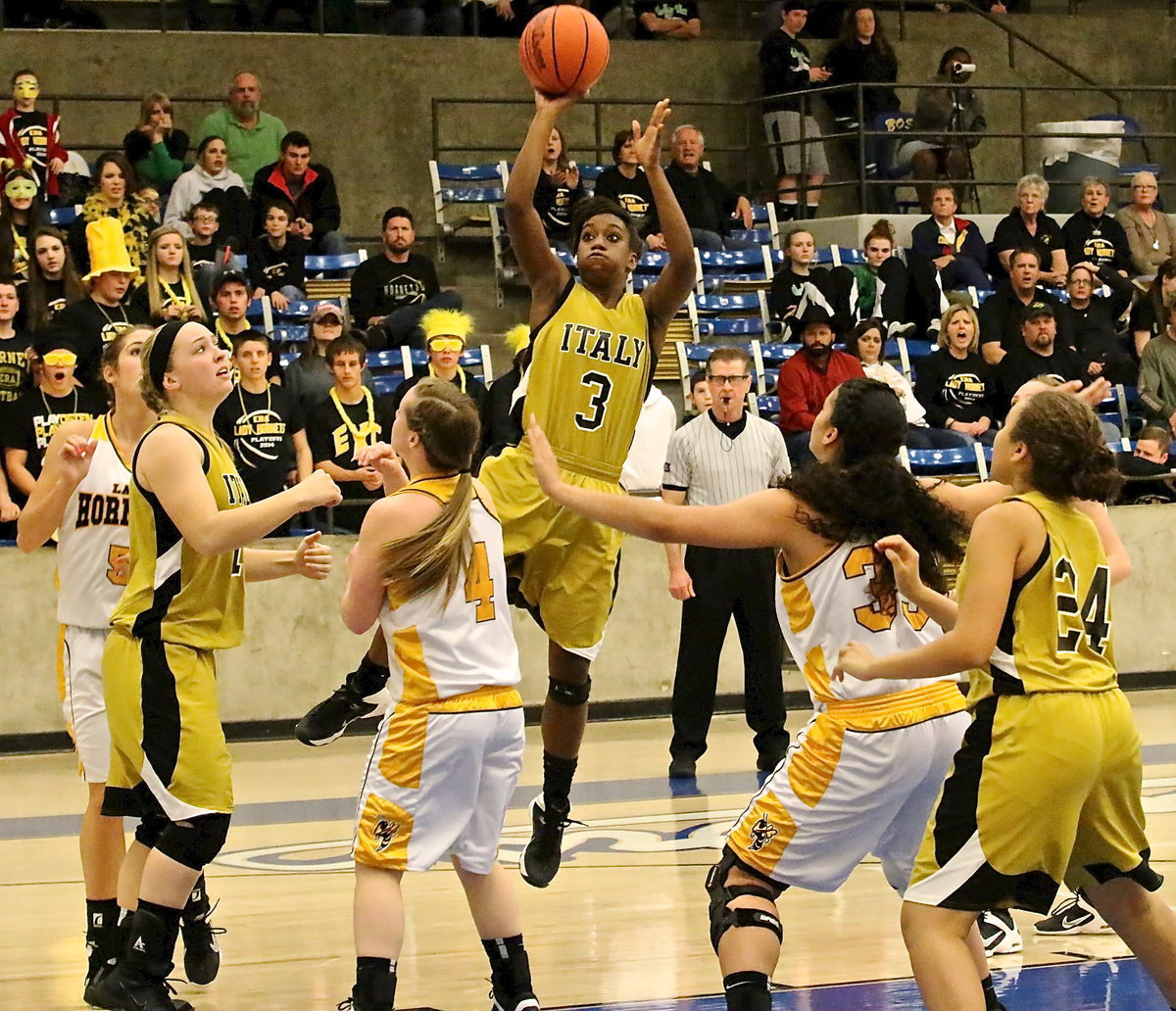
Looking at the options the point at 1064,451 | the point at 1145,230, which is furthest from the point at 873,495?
the point at 1145,230

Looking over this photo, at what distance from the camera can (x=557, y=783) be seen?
20.9 feet

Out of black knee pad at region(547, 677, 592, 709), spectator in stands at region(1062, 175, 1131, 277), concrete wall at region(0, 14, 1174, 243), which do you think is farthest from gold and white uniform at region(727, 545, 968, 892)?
concrete wall at region(0, 14, 1174, 243)

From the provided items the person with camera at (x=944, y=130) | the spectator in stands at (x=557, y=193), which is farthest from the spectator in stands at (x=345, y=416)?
the person with camera at (x=944, y=130)

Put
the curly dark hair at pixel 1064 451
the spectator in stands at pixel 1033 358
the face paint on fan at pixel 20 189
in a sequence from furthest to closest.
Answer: the spectator in stands at pixel 1033 358, the face paint on fan at pixel 20 189, the curly dark hair at pixel 1064 451

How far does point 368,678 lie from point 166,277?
617 centimetres

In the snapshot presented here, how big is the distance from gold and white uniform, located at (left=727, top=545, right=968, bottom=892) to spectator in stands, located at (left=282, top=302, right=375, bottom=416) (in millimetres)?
6851

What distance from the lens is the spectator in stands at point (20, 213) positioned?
37.5 ft

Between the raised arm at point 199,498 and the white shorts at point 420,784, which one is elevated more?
the raised arm at point 199,498

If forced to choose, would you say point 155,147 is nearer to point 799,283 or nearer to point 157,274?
point 157,274

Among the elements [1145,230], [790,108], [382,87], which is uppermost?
[382,87]

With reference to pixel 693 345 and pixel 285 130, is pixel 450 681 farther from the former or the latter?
pixel 285 130

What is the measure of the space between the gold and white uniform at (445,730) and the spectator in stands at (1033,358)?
29.2 ft

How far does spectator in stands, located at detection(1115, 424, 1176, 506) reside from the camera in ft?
41.0

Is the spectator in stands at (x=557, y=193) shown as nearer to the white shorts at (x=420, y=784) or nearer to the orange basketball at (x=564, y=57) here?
the orange basketball at (x=564, y=57)
